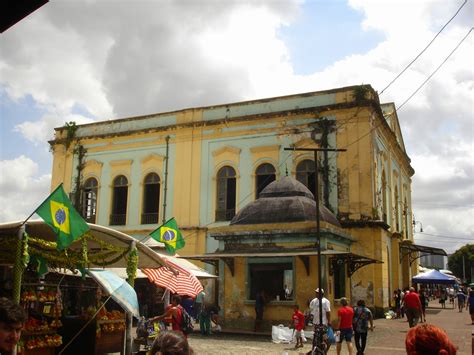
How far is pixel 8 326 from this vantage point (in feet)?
10.6

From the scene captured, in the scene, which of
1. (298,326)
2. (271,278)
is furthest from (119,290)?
(271,278)

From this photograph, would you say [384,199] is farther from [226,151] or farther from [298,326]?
[298,326]

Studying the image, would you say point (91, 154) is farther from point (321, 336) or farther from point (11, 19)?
point (11, 19)

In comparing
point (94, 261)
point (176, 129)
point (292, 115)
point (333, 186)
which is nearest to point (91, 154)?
point (176, 129)

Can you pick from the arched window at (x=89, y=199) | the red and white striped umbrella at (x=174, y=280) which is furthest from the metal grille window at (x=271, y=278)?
the arched window at (x=89, y=199)

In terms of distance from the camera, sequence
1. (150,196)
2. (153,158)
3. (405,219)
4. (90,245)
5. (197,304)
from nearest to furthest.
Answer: (90,245)
(197,304)
(153,158)
(150,196)
(405,219)

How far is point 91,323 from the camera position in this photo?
33.6ft

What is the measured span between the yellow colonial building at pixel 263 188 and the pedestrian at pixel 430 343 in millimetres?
12890

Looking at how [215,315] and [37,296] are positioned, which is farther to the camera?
[215,315]

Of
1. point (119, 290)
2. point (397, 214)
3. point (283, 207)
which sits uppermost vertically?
point (397, 214)

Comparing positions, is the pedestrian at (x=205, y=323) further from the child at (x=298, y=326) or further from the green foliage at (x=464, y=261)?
the green foliage at (x=464, y=261)

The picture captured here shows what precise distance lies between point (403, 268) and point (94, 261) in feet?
74.2

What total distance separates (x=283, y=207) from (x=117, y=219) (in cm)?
1251

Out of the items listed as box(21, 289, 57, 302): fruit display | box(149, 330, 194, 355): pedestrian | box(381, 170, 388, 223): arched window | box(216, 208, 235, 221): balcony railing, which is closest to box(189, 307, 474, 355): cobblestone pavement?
box(21, 289, 57, 302): fruit display
